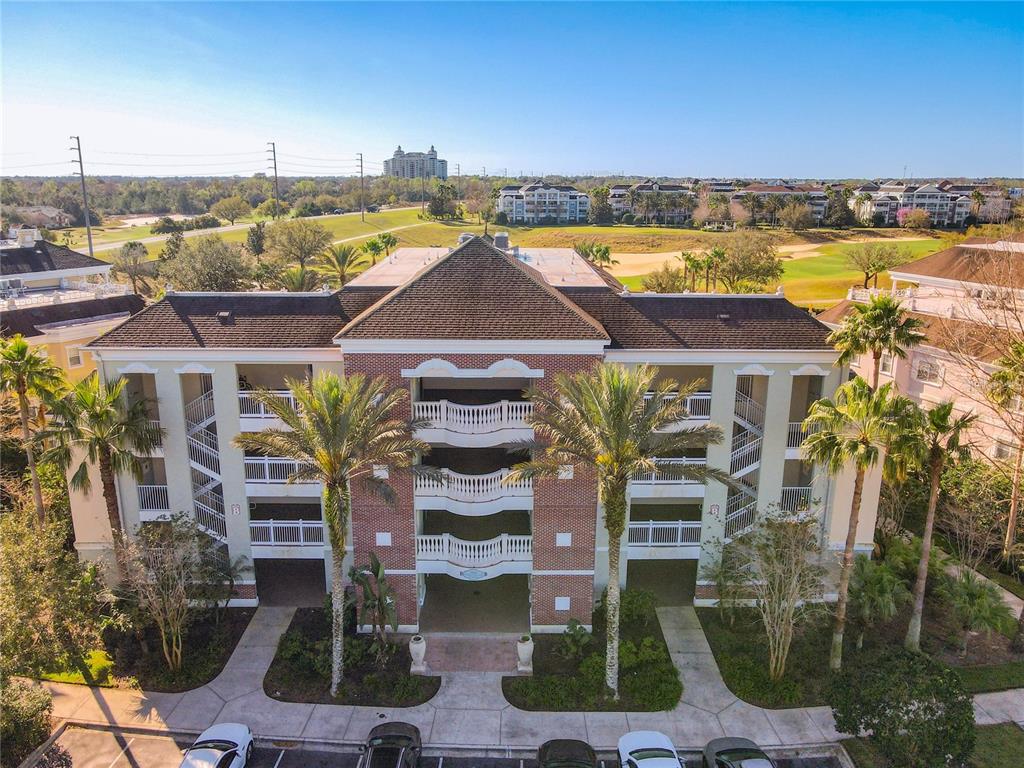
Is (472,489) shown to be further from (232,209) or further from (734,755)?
(232,209)

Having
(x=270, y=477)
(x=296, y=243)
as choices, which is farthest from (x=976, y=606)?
(x=296, y=243)

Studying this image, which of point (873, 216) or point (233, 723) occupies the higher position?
point (873, 216)

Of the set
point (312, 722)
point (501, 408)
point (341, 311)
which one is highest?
point (341, 311)

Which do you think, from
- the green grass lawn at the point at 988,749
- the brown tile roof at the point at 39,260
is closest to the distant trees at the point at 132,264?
the brown tile roof at the point at 39,260

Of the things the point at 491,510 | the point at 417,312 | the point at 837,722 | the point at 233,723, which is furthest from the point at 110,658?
the point at 837,722

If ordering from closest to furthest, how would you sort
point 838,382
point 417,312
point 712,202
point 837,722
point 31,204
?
point 837,722 → point 417,312 → point 838,382 → point 31,204 → point 712,202

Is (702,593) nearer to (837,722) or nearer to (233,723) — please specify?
(837,722)

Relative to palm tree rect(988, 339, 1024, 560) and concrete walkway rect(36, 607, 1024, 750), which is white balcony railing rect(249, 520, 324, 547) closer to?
concrete walkway rect(36, 607, 1024, 750)
